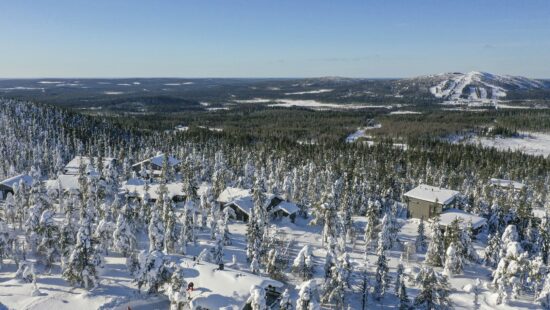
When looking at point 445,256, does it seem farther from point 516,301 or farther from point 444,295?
point 444,295

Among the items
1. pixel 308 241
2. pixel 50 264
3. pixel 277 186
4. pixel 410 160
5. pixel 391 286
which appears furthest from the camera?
pixel 410 160

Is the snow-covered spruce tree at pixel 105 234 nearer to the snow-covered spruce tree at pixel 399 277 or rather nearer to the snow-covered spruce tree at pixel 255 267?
the snow-covered spruce tree at pixel 255 267

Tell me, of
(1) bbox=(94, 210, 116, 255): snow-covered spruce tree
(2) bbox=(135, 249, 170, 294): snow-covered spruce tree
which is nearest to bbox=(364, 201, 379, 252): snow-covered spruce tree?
(2) bbox=(135, 249, 170, 294): snow-covered spruce tree

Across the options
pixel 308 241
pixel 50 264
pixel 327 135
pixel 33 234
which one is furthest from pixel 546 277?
pixel 327 135

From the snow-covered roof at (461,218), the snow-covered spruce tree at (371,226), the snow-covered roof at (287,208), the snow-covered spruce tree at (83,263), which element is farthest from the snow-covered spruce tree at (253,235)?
the snow-covered roof at (461,218)

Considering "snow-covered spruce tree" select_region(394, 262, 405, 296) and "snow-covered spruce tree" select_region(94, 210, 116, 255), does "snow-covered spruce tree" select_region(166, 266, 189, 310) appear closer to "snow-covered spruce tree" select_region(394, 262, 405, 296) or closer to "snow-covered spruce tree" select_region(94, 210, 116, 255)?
"snow-covered spruce tree" select_region(94, 210, 116, 255)

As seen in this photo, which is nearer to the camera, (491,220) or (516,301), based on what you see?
(516,301)

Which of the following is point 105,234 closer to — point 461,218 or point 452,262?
point 452,262
